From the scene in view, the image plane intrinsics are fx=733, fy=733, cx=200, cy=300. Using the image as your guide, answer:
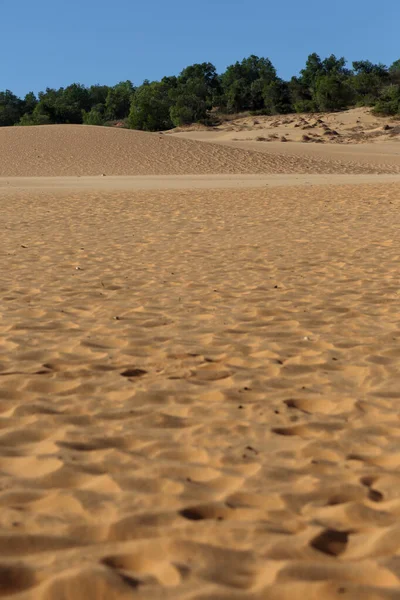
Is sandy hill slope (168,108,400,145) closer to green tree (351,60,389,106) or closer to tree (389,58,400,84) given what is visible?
green tree (351,60,389,106)

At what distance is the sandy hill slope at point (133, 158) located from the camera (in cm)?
3306

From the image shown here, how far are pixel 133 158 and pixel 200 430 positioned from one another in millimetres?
32570

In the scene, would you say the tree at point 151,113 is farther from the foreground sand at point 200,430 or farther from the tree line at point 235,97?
the foreground sand at point 200,430

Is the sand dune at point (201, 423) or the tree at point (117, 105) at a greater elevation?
the tree at point (117, 105)

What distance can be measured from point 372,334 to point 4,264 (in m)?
4.86

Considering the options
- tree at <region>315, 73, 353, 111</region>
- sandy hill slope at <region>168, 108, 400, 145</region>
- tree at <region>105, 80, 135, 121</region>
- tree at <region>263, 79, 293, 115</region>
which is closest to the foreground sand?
sandy hill slope at <region>168, 108, 400, 145</region>

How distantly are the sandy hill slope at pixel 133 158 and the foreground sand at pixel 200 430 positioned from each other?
25.4 meters

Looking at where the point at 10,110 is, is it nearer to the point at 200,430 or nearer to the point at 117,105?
the point at 117,105

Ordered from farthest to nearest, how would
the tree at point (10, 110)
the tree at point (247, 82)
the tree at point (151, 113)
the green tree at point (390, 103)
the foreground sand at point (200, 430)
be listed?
1. the tree at point (10, 110)
2. the tree at point (247, 82)
3. the tree at point (151, 113)
4. the green tree at point (390, 103)
5. the foreground sand at point (200, 430)

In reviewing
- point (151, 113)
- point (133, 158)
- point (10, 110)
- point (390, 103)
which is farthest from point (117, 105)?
point (133, 158)

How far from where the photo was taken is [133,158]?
35.1m

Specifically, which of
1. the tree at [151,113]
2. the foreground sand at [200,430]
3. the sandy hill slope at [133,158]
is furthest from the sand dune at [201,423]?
the tree at [151,113]

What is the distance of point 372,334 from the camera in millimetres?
5262

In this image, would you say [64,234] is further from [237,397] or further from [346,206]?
[237,397]
